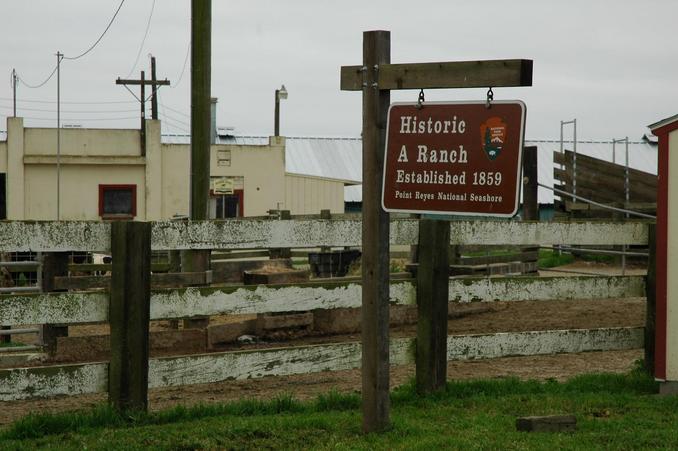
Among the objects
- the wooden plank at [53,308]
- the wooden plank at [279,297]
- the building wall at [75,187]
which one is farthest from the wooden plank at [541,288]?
the building wall at [75,187]

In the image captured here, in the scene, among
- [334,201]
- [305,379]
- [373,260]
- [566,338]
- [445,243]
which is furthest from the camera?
[334,201]

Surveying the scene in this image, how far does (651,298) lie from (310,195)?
108ft

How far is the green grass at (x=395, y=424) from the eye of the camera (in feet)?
20.8

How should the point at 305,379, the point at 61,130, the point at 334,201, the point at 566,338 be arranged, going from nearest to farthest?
the point at 566,338 < the point at 305,379 < the point at 61,130 < the point at 334,201

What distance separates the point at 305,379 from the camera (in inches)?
361

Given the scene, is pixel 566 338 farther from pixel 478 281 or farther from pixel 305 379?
pixel 305 379

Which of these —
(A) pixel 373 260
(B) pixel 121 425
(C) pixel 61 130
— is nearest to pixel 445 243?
(A) pixel 373 260

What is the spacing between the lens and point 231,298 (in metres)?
7.48

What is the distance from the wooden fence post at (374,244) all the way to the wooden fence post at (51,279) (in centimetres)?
468

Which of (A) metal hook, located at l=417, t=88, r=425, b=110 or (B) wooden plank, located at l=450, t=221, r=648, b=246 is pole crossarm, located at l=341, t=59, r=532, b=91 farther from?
(B) wooden plank, located at l=450, t=221, r=648, b=246

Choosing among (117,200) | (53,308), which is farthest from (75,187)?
(53,308)

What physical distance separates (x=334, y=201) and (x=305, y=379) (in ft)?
105

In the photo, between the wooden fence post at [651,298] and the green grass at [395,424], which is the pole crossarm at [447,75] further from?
the wooden fence post at [651,298]

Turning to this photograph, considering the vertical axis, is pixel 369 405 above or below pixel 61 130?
below
